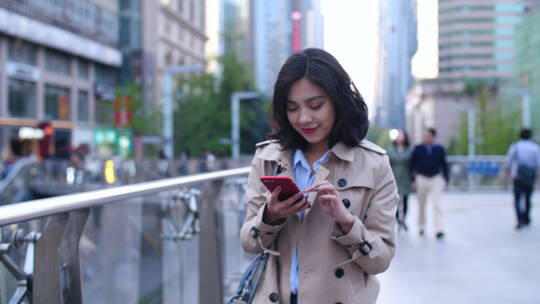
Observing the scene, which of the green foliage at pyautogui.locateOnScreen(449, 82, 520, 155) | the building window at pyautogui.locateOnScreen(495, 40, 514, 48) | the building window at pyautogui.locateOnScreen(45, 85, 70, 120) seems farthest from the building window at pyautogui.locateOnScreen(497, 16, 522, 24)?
the building window at pyautogui.locateOnScreen(45, 85, 70, 120)

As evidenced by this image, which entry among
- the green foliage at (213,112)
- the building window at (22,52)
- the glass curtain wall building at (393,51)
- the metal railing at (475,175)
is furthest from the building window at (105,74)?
the glass curtain wall building at (393,51)

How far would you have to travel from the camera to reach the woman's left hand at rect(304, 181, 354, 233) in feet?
6.16

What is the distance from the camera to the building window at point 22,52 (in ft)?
117

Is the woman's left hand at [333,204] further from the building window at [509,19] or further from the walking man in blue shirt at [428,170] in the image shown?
the building window at [509,19]

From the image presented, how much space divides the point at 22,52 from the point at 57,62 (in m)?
4.77

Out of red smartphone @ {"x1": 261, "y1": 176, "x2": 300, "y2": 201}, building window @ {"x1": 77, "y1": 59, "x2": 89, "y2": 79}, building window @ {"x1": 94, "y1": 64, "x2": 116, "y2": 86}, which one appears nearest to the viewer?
red smartphone @ {"x1": 261, "y1": 176, "x2": 300, "y2": 201}

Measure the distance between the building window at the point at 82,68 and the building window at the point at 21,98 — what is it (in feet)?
21.8

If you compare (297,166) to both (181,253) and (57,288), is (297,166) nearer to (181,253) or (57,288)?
(57,288)

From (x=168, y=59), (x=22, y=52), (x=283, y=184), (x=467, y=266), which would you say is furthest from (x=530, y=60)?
(x=283, y=184)

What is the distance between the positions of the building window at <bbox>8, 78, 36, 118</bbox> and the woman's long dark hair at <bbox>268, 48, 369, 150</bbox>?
37197 mm

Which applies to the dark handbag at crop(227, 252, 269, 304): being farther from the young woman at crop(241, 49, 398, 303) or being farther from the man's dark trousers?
the man's dark trousers

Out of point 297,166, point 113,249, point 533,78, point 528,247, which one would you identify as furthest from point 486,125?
point 297,166

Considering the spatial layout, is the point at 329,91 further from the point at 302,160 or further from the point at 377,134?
the point at 377,134

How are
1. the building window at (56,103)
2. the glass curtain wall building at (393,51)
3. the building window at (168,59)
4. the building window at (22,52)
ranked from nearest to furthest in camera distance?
the glass curtain wall building at (393,51) → the building window at (22,52) → the building window at (56,103) → the building window at (168,59)
